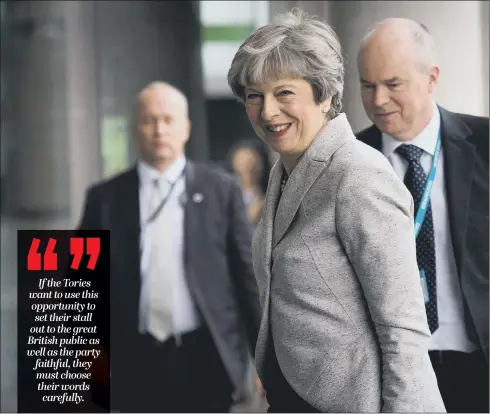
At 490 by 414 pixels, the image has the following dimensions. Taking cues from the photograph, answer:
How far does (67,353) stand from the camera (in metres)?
2.60

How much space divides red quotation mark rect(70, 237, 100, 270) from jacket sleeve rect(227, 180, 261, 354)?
29.0 inches

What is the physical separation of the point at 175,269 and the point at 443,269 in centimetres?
127

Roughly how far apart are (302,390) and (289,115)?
1.98ft

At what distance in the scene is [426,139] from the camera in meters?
2.47

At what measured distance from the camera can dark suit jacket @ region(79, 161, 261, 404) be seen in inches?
135

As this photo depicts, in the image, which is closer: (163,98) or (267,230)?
(267,230)

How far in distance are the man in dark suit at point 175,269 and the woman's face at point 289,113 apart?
1482mm

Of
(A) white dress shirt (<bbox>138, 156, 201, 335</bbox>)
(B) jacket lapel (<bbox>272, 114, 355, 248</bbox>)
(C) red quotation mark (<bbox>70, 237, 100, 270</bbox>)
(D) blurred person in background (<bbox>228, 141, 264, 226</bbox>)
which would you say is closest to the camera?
(B) jacket lapel (<bbox>272, 114, 355, 248</bbox>)

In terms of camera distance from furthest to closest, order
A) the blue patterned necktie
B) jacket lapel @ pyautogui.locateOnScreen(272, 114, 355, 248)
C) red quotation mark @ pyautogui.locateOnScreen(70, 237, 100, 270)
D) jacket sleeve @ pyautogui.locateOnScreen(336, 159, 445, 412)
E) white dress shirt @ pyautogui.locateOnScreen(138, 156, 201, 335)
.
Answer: white dress shirt @ pyautogui.locateOnScreen(138, 156, 201, 335)
red quotation mark @ pyautogui.locateOnScreen(70, 237, 100, 270)
the blue patterned necktie
jacket lapel @ pyautogui.locateOnScreen(272, 114, 355, 248)
jacket sleeve @ pyautogui.locateOnScreen(336, 159, 445, 412)

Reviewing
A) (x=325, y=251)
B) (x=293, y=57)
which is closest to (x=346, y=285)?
(x=325, y=251)

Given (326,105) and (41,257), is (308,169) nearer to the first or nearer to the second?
(326,105)

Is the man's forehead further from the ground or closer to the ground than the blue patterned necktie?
further from the ground

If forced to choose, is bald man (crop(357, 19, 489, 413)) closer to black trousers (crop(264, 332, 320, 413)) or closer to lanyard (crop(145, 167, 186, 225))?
black trousers (crop(264, 332, 320, 413))

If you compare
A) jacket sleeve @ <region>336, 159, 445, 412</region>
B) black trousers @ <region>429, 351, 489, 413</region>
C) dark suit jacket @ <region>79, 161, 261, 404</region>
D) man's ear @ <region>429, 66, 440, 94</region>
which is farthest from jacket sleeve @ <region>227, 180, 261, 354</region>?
jacket sleeve @ <region>336, 159, 445, 412</region>
